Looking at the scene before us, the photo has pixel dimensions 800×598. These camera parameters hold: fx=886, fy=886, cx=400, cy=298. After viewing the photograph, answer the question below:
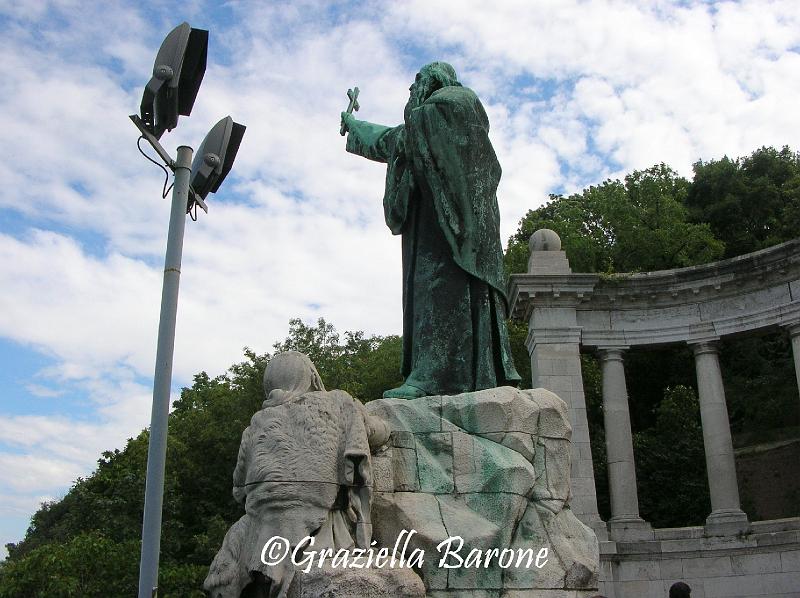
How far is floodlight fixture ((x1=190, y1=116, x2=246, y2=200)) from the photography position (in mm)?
9148

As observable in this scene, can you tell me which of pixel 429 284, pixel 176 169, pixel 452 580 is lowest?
pixel 452 580

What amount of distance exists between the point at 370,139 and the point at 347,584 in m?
5.54

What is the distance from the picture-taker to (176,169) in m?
8.62

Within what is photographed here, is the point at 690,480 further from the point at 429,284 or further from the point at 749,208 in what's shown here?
the point at 429,284

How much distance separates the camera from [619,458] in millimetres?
26938

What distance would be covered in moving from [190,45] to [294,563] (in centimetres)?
511

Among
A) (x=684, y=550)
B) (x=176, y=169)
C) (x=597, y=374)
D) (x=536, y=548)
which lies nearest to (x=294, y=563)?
(x=536, y=548)

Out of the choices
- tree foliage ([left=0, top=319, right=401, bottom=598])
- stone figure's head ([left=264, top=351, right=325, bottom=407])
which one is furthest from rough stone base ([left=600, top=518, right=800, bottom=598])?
stone figure's head ([left=264, top=351, right=325, bottom=407])

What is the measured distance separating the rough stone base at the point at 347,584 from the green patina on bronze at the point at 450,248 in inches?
97.7

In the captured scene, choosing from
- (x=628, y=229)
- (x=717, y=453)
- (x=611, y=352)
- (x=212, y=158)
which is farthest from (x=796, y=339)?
(x=212, y=158)

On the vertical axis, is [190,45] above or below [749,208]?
below

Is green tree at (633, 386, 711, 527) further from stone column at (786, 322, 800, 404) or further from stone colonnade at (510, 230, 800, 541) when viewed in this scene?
stone column at (786, 322, 800, 404)

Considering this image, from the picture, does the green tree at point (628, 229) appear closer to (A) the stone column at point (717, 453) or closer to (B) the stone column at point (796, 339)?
(A) the stone column at point (717, 453)

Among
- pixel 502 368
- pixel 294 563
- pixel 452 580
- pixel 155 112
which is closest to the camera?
pixel 294 563
